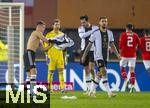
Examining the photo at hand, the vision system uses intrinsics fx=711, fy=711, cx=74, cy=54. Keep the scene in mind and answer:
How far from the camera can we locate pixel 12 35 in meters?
14.8

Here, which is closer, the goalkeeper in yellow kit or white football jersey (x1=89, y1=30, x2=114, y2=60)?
white football jersey (x1=89, y1=30, x2=114, y2=60)

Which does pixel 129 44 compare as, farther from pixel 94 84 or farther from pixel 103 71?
pixel 103 71

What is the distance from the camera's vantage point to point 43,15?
29156 millimetres

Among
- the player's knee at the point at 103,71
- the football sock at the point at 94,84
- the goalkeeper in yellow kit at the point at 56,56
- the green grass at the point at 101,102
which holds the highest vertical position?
the goalkeeper in yellow kit at the point at 56,56

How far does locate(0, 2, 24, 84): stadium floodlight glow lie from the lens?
48.8ft

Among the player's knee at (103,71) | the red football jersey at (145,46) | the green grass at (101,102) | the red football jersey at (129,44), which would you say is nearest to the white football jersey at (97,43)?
the player's knee at (103,71)

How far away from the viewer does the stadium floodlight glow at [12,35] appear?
48.8 feet


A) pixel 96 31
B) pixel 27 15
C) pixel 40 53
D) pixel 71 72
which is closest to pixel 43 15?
pixel 27 15

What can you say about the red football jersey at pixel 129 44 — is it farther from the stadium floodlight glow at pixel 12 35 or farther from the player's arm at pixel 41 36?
the stadium floodlight glow at pixel 12 35

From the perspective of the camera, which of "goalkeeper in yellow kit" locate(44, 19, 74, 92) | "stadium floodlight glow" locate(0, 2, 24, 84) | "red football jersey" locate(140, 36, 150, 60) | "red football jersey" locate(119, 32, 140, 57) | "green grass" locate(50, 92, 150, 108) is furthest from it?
"red football jersey" locate(140, 36, 150, 60)

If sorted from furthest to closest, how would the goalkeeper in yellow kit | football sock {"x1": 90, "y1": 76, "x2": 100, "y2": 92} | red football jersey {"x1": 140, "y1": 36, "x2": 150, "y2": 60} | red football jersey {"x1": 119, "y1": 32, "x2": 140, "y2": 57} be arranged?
red football jersey {"x1": 140, "y1": 36, "x2": 150, "y2": 60} → red football jersey {"x1": 119, "y1": 32, "x2": 140, "y2": 57} → the goalkeeper in yellow kit → football sock {"x1": 90, "y1": 76, "x2": 100, "y2": 92}

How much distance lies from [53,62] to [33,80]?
330 cm

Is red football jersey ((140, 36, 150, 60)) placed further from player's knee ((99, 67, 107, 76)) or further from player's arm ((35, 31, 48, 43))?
player's arm ((35, 31, 48, 43))

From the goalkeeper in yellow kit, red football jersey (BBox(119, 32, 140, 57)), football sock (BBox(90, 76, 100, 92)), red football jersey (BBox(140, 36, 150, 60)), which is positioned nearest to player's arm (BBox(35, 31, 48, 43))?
football sock (BBox(90, 76, 100, 92))
